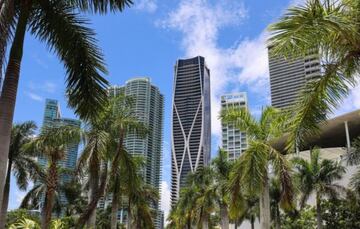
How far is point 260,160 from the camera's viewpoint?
61.8 feet

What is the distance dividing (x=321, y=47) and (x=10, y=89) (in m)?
6.12

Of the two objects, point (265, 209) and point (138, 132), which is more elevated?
point (138, 132)

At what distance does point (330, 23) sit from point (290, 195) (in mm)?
11976

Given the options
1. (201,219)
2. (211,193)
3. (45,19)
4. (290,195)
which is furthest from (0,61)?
(201,219)

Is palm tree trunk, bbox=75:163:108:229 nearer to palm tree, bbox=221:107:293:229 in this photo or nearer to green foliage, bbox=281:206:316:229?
palm tree, bbox=221:107:293:229

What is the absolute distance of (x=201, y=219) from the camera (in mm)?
49812

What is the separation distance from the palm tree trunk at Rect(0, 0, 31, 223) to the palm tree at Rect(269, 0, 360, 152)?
15.9 ft

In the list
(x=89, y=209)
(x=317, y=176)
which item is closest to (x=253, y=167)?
(x=89, y=209)

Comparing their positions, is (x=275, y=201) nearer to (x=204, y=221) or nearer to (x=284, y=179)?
(x=204, y=221)

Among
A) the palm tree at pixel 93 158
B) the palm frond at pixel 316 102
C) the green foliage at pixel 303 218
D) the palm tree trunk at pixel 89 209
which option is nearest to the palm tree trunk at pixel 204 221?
the green foliage at pixel 303 218

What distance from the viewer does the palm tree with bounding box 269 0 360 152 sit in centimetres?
782

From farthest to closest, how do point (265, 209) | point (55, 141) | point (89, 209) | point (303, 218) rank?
point (303, 218), point (89, 209), point (55, 141), point (265, 209)

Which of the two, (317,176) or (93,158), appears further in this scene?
(317,176)

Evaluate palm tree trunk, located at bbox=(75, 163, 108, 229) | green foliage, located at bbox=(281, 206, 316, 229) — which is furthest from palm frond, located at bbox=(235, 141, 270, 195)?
green foliage, located at bbox=(281, 206, 316, 229)
